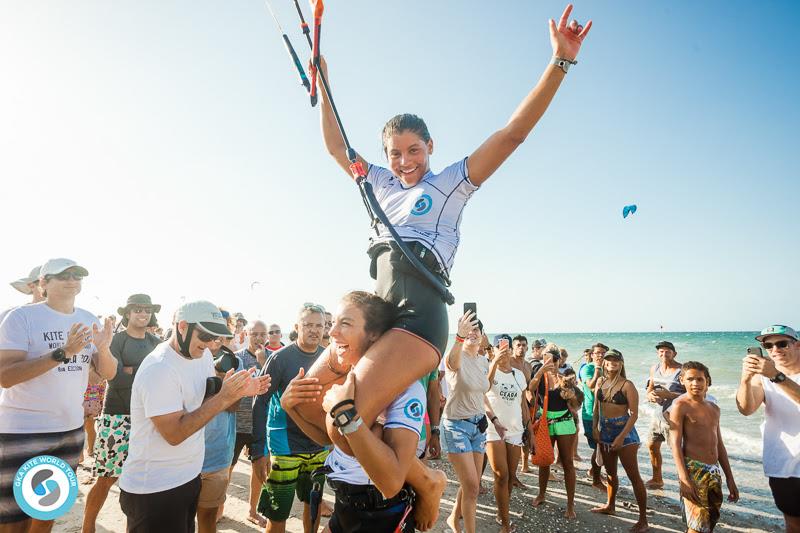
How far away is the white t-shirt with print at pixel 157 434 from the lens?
3.31 metres

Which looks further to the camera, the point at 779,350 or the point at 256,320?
the point at 256,320

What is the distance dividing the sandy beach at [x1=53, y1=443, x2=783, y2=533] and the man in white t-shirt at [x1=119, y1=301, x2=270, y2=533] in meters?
3.01

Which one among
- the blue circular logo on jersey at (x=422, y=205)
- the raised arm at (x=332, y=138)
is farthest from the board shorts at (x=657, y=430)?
the raised arm at (x=332, y=138)

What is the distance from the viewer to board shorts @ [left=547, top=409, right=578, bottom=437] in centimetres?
780

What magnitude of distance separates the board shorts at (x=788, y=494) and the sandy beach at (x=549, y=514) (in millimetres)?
2748

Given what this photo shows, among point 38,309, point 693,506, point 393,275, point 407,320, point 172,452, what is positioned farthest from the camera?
point 693,506

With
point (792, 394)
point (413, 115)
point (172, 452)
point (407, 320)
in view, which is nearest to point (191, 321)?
point (172, 452)

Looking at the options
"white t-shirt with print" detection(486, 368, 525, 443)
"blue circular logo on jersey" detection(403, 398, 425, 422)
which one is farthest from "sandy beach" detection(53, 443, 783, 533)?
"blue circular logo on jersey" detection(403, 398, 425, 422)

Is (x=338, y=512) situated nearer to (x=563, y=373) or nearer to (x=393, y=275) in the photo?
(x=393, y=275)

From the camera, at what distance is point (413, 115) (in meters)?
2.91

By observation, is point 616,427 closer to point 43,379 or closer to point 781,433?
point 781,433

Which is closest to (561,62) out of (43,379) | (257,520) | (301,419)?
(301,419)

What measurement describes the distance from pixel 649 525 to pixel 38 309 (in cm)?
878
